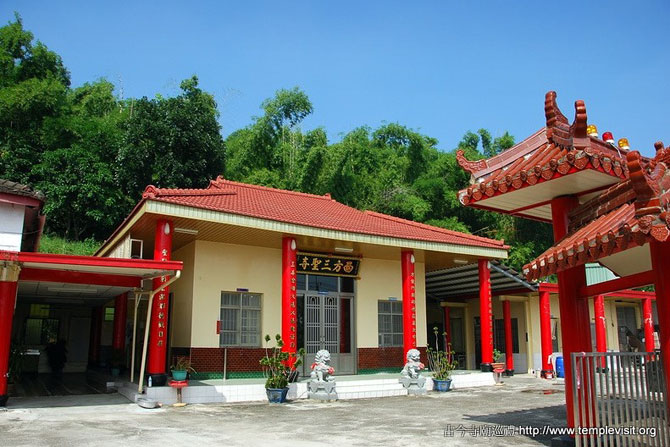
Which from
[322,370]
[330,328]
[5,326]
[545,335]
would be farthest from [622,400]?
[545,335]

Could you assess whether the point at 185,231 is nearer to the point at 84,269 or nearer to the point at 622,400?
the point at 84,269

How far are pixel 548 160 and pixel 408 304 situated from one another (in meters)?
7.97

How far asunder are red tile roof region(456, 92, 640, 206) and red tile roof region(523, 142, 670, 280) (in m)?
0.35

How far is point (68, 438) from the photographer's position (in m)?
6.25

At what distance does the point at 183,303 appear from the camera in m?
12.2

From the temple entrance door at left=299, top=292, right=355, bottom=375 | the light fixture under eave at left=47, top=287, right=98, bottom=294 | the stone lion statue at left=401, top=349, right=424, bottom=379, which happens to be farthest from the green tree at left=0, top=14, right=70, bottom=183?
the stone lion statue at left=401, top=349, right=424, bottom=379

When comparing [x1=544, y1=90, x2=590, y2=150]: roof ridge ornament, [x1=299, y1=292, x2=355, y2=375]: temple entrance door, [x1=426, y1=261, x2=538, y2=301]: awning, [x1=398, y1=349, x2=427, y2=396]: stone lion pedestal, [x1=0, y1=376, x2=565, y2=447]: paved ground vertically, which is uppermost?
[x1=544, y1=90, x2=590, y2=150]: roof ridge ornament

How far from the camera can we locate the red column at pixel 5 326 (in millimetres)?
8430

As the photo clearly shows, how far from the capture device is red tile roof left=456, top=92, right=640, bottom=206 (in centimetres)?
496

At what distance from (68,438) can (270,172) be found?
21.8m

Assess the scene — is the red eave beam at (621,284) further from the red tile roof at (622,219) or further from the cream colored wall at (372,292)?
the cream colored wall at (372,292)

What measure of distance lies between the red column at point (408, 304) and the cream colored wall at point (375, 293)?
1141 millimetres

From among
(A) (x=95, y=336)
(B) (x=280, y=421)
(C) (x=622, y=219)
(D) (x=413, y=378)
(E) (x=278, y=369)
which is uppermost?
(C) (x=622, y=219)

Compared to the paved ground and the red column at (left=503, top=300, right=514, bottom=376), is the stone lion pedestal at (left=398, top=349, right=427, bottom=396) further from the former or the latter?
the red column at (left=503, top=300, right=514, bottom=376)
